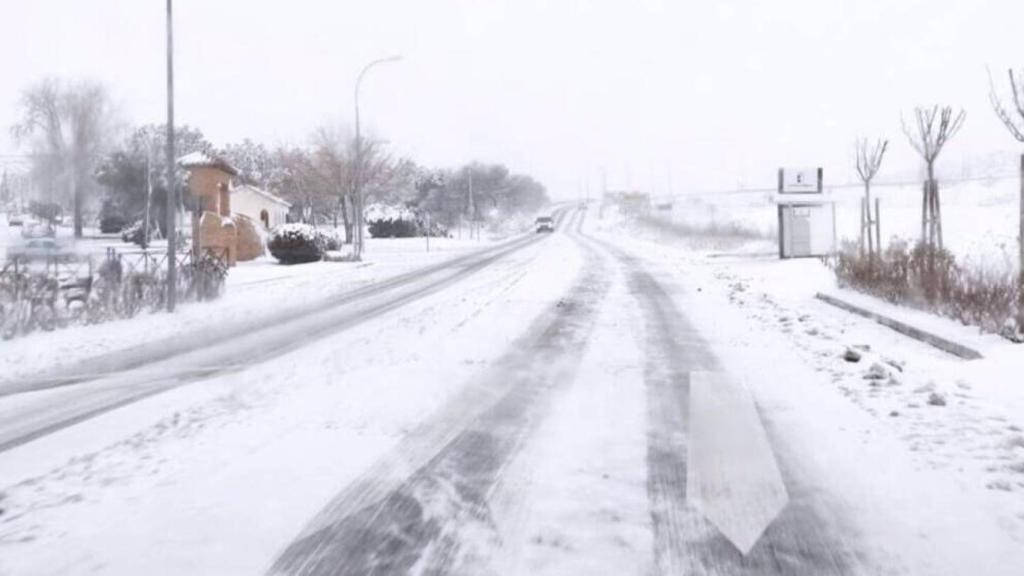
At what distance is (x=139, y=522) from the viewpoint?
3.44 metres

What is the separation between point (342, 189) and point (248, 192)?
5.66 m

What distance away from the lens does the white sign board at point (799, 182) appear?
995 inches

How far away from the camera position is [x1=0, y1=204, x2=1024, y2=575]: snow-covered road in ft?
10.2

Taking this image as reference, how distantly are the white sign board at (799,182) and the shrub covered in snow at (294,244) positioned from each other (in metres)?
16.9

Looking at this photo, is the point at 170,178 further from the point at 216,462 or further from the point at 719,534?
the point at 719,534

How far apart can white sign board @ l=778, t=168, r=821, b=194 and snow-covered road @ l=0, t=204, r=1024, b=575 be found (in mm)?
18862

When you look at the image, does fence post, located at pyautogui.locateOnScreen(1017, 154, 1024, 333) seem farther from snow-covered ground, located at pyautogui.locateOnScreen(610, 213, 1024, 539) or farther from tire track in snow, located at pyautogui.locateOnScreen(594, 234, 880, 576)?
tire track in snow, located at pyautogui.locateOnScreen(594, 234, 880, 576)

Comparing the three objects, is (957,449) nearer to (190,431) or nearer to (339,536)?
(339,536)

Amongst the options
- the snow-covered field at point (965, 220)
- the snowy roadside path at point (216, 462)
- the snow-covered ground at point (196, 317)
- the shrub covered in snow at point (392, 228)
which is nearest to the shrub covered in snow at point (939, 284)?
the snow-covered field at point (965, 220)

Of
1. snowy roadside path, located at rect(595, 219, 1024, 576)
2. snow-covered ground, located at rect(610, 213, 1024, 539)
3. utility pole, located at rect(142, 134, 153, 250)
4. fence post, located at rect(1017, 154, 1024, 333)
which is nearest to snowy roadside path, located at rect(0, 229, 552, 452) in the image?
snowy roadside path, located at rect(595, 219, 1024, 576)

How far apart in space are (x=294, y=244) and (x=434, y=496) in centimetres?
2561

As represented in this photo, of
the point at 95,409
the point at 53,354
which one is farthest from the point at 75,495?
Answer: the point at 53,354

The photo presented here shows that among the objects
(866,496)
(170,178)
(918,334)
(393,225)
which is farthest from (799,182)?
(393,225)

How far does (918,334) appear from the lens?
8.63m
